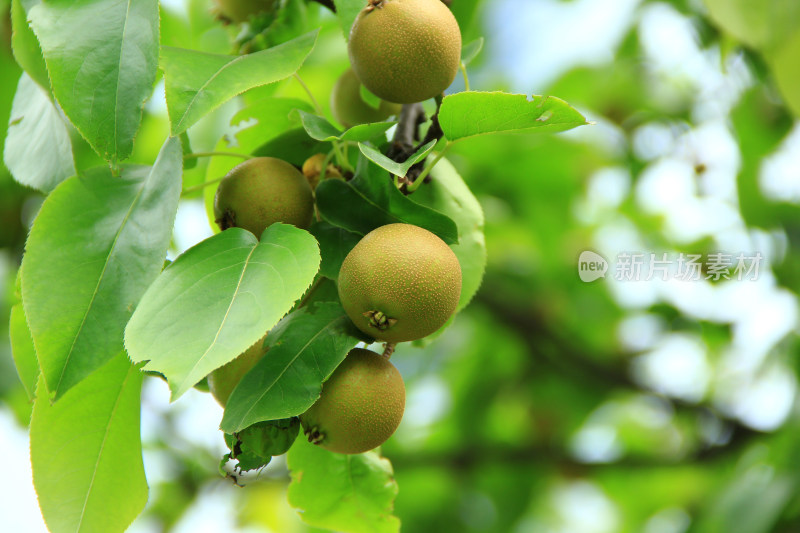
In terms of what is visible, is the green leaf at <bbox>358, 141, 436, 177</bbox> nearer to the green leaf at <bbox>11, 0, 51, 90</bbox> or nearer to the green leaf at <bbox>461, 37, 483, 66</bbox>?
the green leaf at <bbox>461, 37, 483, 66</bbox>

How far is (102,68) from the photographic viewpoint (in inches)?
34.2

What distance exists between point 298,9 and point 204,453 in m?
2.36

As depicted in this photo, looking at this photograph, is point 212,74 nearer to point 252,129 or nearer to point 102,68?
point 102,68

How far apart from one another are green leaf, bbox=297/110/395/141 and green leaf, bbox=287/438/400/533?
453 millimetres

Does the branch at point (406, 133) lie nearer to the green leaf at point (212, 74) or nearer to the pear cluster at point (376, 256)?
the pear cluster at point (376, 256)

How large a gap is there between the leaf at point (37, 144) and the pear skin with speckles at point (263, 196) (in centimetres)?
24

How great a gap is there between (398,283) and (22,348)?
541 mm

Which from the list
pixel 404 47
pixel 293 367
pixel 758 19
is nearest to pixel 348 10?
pixel 404 47

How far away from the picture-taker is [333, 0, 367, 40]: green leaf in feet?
3.35

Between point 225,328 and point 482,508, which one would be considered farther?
point 482,508

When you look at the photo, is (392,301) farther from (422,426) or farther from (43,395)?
(422,426)

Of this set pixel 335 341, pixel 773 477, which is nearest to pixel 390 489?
pixel 335 341

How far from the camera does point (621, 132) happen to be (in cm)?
298

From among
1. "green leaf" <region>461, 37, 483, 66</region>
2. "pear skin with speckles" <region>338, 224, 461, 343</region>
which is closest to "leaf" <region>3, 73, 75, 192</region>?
"pear skin with speckles" <region>338, 224, 461, 343</region>
